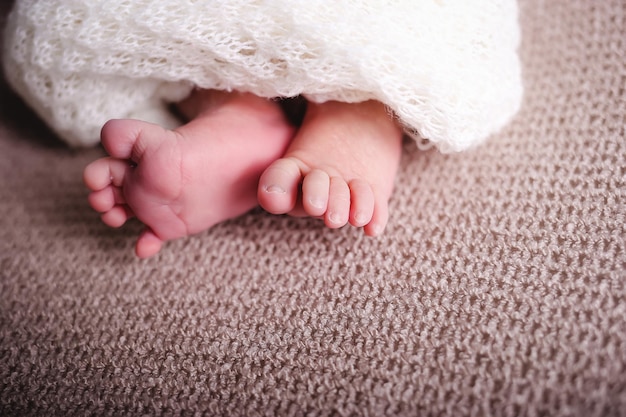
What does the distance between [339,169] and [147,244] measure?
24 centimetres

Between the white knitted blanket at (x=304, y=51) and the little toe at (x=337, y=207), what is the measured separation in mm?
111

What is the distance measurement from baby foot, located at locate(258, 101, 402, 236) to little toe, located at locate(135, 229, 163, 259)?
0.53 ft

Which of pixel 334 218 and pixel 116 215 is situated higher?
pixel 334 218

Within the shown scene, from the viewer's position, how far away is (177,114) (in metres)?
0.72

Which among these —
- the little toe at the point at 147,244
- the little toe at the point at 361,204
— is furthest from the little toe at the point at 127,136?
the little toe at the point at 361,204

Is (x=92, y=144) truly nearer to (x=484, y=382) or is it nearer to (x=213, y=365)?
(x=213, y=365)

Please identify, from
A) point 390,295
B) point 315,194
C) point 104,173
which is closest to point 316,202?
point 315,194

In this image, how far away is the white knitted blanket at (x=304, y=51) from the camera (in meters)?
0.51

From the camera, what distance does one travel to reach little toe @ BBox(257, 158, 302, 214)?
0.49 m

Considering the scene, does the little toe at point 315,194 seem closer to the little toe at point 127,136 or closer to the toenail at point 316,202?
the toenail at point 316,202

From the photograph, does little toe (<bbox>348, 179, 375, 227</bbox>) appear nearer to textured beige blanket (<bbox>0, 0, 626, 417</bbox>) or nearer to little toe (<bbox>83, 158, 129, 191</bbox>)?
textured beige blanket (<bbox>0, 0, 626, 417</bbox>)

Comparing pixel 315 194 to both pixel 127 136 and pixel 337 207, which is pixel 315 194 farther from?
pixel 127 136

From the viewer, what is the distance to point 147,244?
0.58m

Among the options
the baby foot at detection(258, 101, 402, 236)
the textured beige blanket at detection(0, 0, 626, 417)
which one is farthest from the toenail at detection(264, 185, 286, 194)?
the textured beige blanket at detection(0, 0, 626, 417)
